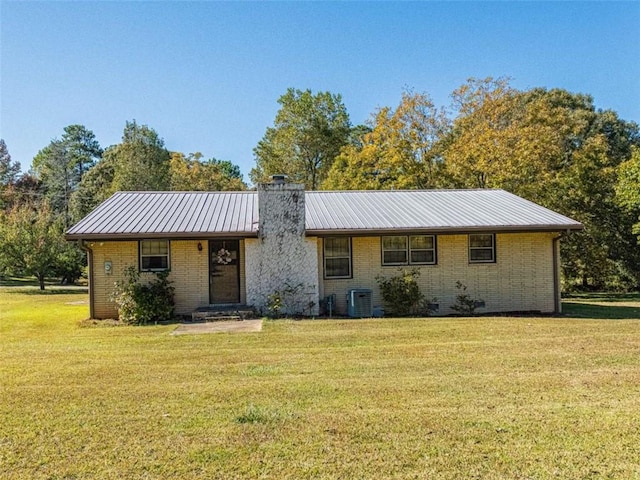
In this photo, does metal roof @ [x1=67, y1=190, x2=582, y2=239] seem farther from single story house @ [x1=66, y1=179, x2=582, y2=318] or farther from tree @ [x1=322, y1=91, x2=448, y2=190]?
tree @ [x1=322, y1=91, x2=448, y2=190]

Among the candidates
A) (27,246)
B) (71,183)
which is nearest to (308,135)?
(27,246)

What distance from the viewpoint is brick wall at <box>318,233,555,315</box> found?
13.4 meters

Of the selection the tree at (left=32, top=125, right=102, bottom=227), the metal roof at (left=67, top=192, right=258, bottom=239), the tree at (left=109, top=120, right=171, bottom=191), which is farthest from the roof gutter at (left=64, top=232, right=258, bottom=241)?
the tree at (left=32, top=125, right=102, bottom=227)

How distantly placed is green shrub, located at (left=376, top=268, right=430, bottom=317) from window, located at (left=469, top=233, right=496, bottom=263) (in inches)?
79.3

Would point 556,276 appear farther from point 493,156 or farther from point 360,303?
point 493,156

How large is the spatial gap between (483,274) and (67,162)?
52.8m

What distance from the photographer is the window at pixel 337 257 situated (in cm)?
Answer: 1334

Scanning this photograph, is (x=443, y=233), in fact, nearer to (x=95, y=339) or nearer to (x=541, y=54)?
(x=95, y=339)

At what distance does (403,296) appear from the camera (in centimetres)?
1290

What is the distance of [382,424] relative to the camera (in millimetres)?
4453

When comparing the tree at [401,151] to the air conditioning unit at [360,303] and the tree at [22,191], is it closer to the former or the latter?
the air conditioning unit at [360,303]

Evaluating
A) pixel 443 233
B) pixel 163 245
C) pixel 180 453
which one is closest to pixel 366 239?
pixel 443 233

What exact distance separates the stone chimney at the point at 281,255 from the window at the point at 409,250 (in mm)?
2309

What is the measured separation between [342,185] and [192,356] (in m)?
20.7
